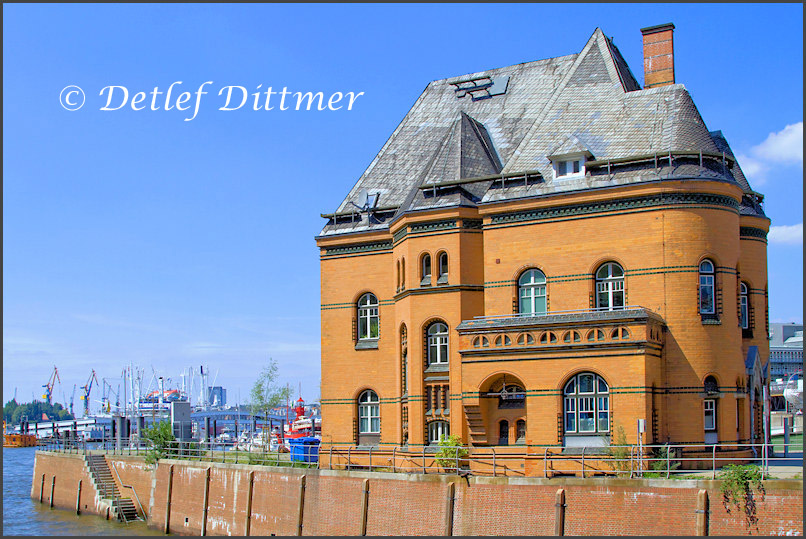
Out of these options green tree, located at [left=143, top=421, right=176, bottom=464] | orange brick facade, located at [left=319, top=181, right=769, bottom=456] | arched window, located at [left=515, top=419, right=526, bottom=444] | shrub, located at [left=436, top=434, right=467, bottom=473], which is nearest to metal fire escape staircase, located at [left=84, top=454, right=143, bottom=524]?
green tree, located at [left=143, top=421, right=176, bottom=464]

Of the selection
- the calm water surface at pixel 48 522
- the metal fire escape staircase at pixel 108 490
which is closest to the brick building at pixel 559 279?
the calm water surface at pixel 48 522

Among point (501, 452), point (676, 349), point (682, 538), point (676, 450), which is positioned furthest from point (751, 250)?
point (682, 538)

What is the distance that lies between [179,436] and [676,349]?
30636 millimetres

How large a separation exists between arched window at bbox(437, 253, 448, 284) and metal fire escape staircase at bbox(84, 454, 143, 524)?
20.8 m

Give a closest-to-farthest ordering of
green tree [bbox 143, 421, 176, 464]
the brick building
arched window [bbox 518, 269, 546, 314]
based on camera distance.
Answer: the brick building < arched window [bbox 518, 269, 546, 314] < green tree [bbox 143, 421, 176, 464]

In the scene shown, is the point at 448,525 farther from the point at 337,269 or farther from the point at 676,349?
the point at 337,269

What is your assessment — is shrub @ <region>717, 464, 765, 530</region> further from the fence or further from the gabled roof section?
the gabled roof section

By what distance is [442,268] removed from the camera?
41.4 m

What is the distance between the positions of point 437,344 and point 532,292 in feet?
14.9

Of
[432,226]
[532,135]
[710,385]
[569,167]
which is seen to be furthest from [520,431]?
[532,135]

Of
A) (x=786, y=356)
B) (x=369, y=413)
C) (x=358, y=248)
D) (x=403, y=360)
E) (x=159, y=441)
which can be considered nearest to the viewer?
(x=403, y=360)

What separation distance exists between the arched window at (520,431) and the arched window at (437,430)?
149 inches

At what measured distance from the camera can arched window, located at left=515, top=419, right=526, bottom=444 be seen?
37.3m

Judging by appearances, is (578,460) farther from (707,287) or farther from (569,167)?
(569,167)
